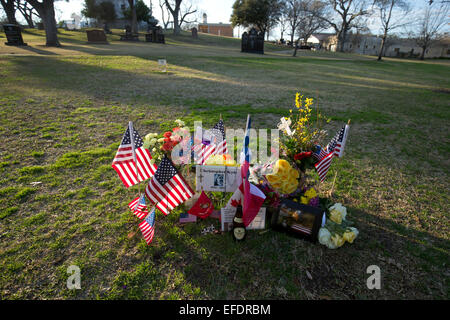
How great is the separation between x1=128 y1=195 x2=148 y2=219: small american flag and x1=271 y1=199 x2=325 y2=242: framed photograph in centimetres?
191

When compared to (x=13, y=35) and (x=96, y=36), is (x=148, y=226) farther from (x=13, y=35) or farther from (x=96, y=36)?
(x=96, y=36)

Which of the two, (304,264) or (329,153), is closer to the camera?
(304,264)

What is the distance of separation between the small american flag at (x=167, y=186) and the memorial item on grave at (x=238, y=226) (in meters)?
0.72

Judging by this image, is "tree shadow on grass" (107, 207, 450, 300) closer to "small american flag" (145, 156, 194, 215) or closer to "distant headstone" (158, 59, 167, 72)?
"small american flag" (145, 156, 194, 215)

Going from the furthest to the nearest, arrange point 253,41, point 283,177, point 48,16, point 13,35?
point 253,41
point 48,16
point 13,35
point 283,177

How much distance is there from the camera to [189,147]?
11.6ft

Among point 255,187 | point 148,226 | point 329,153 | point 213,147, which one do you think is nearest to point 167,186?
point 148,226

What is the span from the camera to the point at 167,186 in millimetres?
3100

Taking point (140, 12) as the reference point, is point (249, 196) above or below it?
below

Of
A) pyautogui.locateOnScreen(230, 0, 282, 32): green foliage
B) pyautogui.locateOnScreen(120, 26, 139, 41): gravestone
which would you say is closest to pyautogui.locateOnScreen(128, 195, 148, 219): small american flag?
pyautogui.locateOnScreen(120, 26, 139, 41): gravestone

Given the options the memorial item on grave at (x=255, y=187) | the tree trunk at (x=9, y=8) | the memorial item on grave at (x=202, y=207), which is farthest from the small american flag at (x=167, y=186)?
the tree trunk at (x=9, y=8)

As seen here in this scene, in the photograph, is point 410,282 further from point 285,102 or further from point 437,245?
point 285,102

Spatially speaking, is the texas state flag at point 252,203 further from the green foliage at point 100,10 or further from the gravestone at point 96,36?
the green foliage at point 100,10

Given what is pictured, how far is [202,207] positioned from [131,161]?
4.12ft
